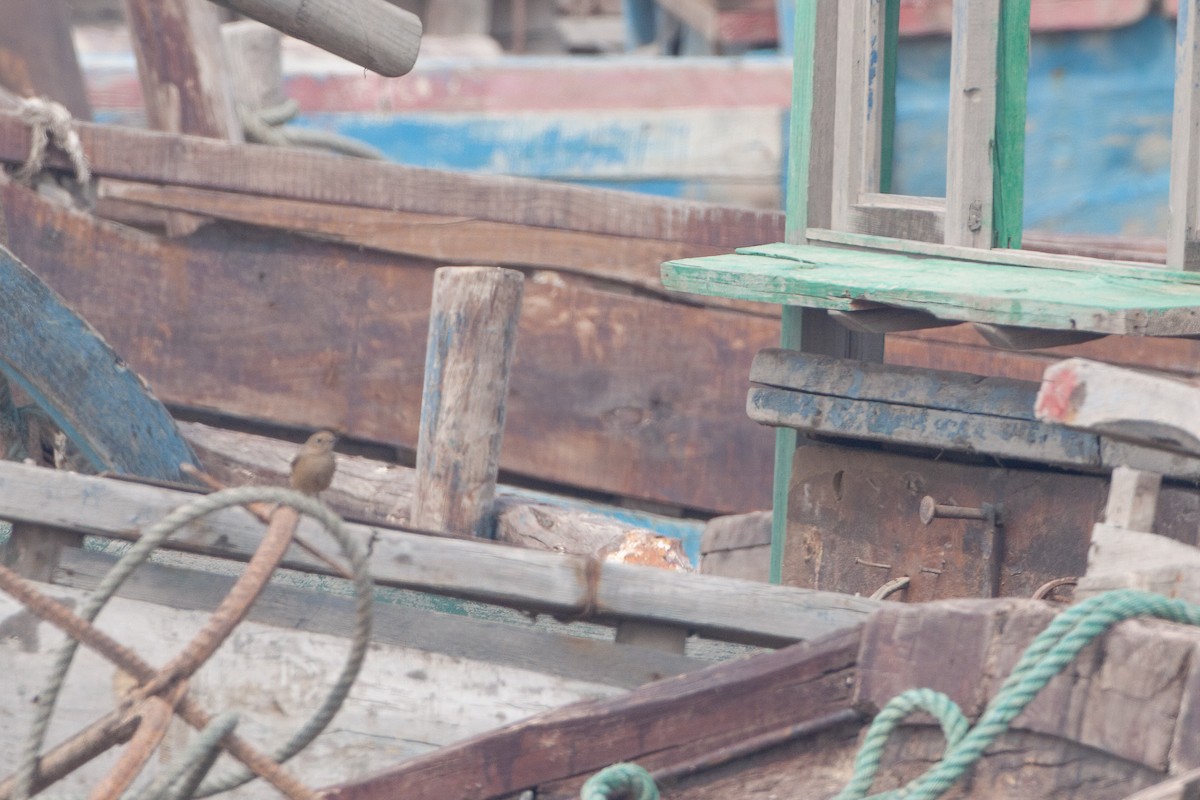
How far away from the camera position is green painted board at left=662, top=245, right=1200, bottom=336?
90.4 inches

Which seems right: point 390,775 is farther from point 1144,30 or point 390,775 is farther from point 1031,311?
point 1144,30

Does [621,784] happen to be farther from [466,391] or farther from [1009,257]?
[466,391]

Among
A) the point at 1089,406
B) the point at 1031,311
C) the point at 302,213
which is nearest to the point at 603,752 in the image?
the point at 1089,406

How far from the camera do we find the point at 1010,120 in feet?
9.77

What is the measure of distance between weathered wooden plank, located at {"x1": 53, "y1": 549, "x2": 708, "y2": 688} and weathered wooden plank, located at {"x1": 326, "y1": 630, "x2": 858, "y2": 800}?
254mm

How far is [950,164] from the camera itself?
118 inches

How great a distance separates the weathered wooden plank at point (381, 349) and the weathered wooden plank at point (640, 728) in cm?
234

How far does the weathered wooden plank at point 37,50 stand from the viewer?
5.62 meters

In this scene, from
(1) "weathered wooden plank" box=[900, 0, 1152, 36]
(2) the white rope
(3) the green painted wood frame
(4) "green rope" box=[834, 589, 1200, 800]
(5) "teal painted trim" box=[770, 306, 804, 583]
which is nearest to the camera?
(4) "green rope" box=[834, 589, 1200, 800]

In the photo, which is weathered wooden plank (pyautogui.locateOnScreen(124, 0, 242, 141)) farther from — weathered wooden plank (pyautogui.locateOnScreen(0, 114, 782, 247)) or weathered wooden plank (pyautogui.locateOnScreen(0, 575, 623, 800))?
weathered wooden plank (pyautogui.locateOnScreen(0, 575, 623, 800))

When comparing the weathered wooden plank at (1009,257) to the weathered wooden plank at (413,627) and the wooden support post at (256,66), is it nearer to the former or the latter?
the weathered wooden plank at (413,627)

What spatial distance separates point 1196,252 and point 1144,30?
416 centimetres

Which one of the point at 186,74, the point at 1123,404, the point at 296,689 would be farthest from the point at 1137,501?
the point at 186,74

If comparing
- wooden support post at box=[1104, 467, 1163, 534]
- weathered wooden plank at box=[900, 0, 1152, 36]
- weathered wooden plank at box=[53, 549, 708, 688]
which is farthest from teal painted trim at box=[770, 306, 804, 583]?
weathered wooden plank at box=[900, 0, 1152, 36]
